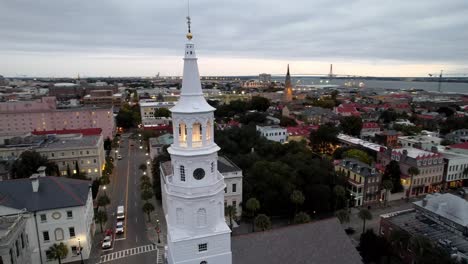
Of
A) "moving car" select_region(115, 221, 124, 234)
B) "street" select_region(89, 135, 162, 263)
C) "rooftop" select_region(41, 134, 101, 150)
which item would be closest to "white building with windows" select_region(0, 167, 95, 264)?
"street" select_region(89, 135, 162, 263)

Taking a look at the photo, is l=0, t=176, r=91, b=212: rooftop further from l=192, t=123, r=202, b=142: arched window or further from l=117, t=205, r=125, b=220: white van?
l=192, t=123, r=202, b=142: arched window

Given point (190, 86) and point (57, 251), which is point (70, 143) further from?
point (190, 86)

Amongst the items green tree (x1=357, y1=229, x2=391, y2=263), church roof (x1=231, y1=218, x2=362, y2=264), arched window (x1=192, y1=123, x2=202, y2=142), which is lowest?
green tree (x1=357, y1=229, x2=391, y2=263)

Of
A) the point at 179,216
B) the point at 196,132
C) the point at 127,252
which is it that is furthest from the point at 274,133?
the point at 196,132

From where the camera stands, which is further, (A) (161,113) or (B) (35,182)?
(A) (161,113)

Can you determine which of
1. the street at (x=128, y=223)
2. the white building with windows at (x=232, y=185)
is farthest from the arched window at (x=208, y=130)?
the white building with windows at (x=232, y=185)

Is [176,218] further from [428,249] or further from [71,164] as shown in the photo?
[71,164]
